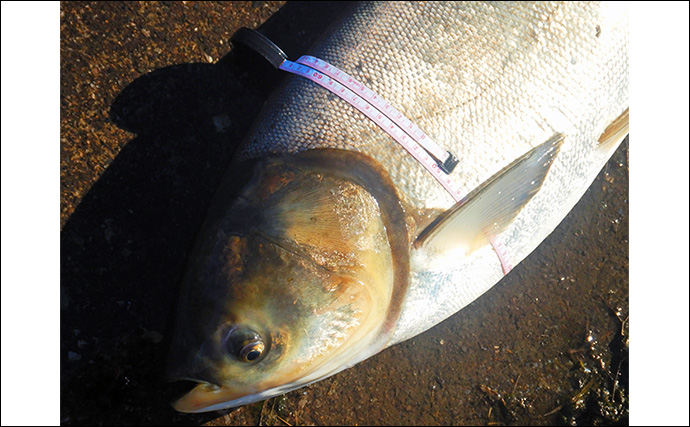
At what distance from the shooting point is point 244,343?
1503 mm

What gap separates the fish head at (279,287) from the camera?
4.94 feet

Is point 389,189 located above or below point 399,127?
below

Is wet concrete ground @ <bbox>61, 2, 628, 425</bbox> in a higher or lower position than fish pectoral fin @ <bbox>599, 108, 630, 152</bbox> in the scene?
lower

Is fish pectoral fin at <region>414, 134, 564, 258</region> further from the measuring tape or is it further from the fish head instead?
the fish head

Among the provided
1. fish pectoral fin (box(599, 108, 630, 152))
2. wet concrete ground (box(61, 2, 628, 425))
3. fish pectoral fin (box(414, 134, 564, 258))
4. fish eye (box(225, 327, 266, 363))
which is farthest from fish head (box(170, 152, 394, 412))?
fish pectoral fin (box(599, 108, 630, 152))

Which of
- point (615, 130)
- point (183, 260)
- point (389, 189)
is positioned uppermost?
point (615, 130)

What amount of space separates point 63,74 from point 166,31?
546mm

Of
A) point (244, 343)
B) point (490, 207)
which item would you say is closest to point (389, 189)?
point (490, 207)

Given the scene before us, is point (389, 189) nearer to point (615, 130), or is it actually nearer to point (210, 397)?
point (210, 397)

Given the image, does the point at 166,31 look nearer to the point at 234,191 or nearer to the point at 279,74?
the point at 279,74

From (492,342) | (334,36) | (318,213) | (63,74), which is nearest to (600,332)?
(492,342)

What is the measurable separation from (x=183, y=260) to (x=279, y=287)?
811mm

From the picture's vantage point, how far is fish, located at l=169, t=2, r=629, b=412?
5.02 ft

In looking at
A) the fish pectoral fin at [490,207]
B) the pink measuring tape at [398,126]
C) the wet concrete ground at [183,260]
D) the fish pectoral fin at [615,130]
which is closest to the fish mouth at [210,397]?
the wet concrete ground at [183,260]
